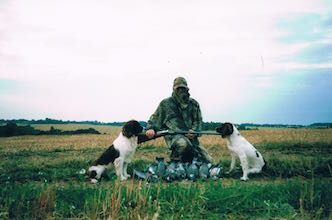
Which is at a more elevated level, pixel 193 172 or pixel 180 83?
pixel 180 83

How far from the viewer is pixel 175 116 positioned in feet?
27.1

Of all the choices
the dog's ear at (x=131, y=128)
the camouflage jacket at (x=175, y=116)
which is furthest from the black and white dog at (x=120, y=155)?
the camouflage jacket at (x=175, y=116)

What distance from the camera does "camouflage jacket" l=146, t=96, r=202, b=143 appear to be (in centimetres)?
825

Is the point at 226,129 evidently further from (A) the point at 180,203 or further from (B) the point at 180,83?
(A) the point at 180,203

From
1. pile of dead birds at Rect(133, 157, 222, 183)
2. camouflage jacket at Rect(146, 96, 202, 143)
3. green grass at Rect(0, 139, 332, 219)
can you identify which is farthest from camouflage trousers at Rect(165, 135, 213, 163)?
green grass at Rect(0, 139, 332, 219)

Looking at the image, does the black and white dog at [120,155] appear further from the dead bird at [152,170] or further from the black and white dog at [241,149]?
the black and white dog at [241,149]

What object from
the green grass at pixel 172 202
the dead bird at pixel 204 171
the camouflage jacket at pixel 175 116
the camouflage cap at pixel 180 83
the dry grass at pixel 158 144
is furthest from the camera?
the dry grass at pixel 158 144

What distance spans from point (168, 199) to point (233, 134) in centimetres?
315

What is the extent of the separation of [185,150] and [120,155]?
173 centimetres

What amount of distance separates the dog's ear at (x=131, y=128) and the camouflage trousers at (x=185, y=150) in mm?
1169

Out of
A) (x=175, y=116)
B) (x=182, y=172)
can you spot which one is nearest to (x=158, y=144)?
(x=175, y=116)

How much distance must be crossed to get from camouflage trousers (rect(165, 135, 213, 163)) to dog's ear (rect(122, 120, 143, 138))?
117 cm

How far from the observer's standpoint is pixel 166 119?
27.2ft

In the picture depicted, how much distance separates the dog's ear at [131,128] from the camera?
6.89m
